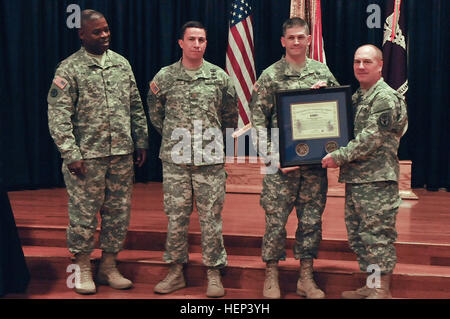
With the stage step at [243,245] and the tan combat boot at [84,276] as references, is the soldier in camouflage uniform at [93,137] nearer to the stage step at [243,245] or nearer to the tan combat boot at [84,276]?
the tan combat boot at [84,276]

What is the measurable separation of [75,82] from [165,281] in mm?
1313

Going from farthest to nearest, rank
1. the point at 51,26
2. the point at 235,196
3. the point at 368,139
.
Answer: the point at 51,26 < the point at 235,196 < the point at 368,139

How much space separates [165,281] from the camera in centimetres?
385

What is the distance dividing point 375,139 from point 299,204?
59cm

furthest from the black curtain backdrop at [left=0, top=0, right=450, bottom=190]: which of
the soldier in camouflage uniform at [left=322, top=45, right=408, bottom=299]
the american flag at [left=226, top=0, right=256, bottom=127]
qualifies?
the soldier in camouflage uniform at [left=322, top=45, right=408, bottom=299]

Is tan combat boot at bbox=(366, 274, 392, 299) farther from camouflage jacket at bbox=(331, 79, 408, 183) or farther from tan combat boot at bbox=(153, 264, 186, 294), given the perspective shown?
tan combat boot at bbox=(153, 264, 186, 294)

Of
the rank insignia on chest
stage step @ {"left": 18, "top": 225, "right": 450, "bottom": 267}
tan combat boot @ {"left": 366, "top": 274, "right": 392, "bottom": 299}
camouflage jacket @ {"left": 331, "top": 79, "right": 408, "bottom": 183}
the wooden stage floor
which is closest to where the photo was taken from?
camouflage jacket @ {"left": 331, "top": 79, "right": 408, "bottom": 183}

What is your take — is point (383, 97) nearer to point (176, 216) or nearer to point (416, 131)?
point (176, 216)

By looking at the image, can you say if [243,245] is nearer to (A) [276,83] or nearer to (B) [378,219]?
(B) [378,219]

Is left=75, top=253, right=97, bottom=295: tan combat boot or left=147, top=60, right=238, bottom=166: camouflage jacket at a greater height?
left=147, top=60, right=238, bottom=166: camouflage jacket

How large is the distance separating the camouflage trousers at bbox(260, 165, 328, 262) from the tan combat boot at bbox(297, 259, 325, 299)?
0.06 meters

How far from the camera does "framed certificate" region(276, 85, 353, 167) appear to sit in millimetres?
3518
